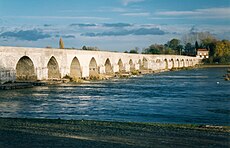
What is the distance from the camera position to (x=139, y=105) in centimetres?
2409

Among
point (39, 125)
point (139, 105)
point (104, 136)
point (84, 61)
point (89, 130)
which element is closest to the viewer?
point (104, 136)

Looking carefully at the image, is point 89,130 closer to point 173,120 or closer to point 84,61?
point 173,120

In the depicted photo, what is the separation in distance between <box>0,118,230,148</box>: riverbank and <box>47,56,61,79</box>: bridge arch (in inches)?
1232

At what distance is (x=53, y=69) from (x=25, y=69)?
Answer: 5.44 meters

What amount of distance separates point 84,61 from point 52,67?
26.3 ft

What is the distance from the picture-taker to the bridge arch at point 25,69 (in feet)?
136

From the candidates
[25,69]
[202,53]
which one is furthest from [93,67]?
[202,53]

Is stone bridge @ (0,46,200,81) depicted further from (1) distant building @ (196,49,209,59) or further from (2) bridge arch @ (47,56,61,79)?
(1) distant building @ (196,49,209,59)

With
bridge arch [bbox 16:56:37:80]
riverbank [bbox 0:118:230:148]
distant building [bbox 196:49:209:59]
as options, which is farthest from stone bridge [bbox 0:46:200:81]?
distant building [bbox 196:49:209:59]

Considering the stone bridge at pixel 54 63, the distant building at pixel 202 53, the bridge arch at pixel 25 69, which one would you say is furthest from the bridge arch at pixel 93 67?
the distant building at pixel 202 53

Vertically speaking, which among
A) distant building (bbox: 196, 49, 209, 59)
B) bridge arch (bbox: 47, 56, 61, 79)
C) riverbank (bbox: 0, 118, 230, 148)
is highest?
distant building (bbox: 196, 49, 209, 59)

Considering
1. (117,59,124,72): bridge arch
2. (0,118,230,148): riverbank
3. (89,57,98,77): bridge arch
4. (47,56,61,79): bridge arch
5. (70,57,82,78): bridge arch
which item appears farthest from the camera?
(117,59,124,72): bridge arch

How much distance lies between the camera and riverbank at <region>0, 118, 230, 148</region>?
11.3 metres

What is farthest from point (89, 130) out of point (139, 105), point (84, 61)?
point (84, 61)
